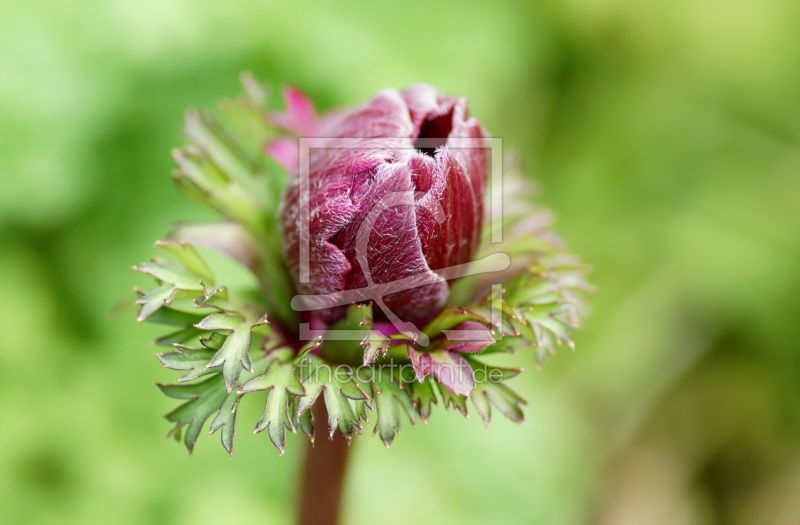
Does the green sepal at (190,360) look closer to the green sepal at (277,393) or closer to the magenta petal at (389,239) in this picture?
the green sepal at (277,393)

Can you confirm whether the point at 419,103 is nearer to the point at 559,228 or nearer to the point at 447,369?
the point at 447,369

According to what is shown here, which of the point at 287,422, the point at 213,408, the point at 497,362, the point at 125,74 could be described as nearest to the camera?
the point at 287,422

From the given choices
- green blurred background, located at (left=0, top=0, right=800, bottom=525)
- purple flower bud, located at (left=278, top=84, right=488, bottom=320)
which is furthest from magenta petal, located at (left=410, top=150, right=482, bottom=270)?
green blurred background, located at (left=0, top=0, right=800, bottom=525)

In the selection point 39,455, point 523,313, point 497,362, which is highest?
point 523,313

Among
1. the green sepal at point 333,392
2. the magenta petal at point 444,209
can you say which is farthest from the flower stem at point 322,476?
the magenta petal at point 444,209

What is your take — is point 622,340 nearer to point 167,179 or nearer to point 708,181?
point 708,181

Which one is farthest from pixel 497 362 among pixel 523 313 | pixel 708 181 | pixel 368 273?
pixel 368 273
